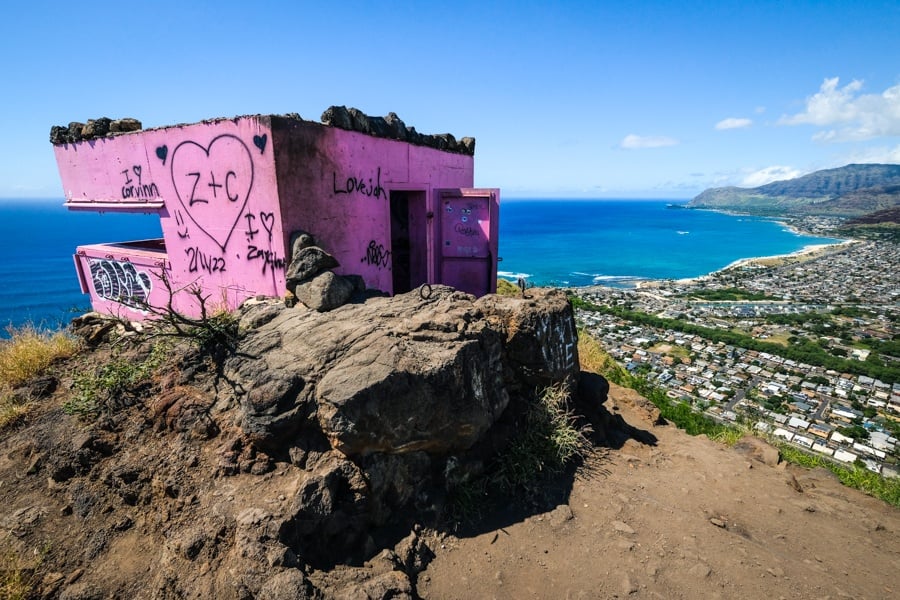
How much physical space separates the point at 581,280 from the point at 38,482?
7000 centimetres

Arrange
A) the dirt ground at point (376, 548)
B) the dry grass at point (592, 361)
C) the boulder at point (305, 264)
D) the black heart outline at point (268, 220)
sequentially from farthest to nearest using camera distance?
the dry grass at point (592, 361) < the black heart outline at point (268, 220) < the boulder at point (305, 264) < the dirt ground at point (376, 548)

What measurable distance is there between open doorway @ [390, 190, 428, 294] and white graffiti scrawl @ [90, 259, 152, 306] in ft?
16.0

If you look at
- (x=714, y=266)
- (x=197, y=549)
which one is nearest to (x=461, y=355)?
(x=197, y=549)

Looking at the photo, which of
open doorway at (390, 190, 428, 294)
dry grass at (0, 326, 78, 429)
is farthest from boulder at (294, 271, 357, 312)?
dry grass at (0, 326, 78, 429)

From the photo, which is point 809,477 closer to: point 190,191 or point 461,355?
point 461,355

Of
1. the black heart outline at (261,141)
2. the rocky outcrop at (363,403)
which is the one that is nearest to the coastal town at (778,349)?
the rocky outcrop at (363,403)

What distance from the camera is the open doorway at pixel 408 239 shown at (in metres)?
8.91

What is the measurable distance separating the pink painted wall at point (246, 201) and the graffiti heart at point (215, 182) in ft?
0.05

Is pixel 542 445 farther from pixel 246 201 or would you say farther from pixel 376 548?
pixel 246 201

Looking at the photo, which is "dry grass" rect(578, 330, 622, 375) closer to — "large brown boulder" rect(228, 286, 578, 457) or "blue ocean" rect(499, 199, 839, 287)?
"large brown boulder" rect(228, 286, 578, 457)

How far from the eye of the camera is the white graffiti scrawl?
7.71 m

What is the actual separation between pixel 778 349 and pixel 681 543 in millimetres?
46413

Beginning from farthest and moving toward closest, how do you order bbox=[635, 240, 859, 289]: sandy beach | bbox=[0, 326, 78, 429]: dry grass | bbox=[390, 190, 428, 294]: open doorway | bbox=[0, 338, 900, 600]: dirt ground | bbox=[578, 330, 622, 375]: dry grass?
bbox=[635, 240, 859, 289]: sandy beach, bbox=[578, 330, 622, 375]: dry grass, bbox=[390, 190, 428, 294]: open doorway, bbox=[0, 326, 78, 429]: dry grass, bbox=[0, 338, 900, 600]: dirt ground

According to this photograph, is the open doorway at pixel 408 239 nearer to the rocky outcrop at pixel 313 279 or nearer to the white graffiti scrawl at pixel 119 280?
the rocky outcrop at pixel 313 279
